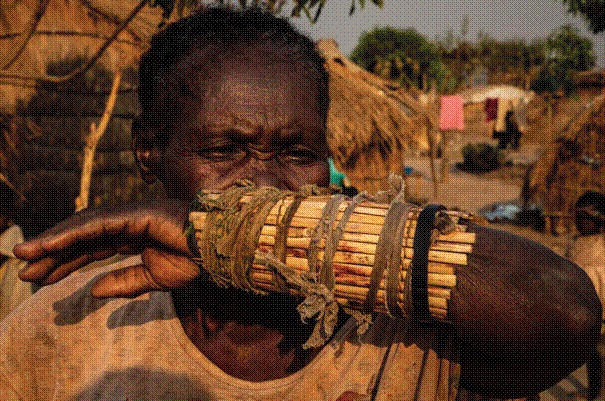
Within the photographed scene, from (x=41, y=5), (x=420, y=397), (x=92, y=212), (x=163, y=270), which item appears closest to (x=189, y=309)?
(x=163, y=270)

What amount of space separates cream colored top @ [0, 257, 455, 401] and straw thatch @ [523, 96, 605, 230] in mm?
10627

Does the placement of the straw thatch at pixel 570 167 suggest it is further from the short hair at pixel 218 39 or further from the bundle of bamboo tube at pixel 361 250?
the bundle of bamboo tube at pixel 361 250

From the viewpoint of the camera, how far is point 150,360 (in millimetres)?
1396

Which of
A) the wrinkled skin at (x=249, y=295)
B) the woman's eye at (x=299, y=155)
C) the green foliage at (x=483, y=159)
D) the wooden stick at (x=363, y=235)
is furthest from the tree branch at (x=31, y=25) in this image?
the green foliage at (x=483, y=159)

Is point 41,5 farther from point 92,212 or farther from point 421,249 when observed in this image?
point 421,249

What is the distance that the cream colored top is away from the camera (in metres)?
1.23

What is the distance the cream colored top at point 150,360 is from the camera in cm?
123

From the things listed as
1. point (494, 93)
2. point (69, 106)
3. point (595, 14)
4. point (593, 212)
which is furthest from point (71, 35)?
point (494, 93)

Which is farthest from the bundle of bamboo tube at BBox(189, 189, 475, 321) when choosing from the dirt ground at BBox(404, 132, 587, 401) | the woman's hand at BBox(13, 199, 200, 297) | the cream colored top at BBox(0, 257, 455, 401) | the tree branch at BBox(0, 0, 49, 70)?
the dirt ground at BBox(404, 132, 587, 401)

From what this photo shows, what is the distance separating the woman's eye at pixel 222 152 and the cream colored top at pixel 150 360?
1.46 feet

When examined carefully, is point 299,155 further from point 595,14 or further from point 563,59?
point 563,59

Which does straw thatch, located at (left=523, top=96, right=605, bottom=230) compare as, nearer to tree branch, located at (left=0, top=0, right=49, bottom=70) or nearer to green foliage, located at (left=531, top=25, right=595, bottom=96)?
tree branch, located at (left=0, top=0, right=49, bottom=70)

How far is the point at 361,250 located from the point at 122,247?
516 mm

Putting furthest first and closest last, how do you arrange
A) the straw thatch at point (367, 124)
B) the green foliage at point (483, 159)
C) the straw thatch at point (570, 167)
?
1. the green foliage at point (483, 159)
2. the straw thatch at point (570, 167)
3. the straw thatch at point (367, 124)
